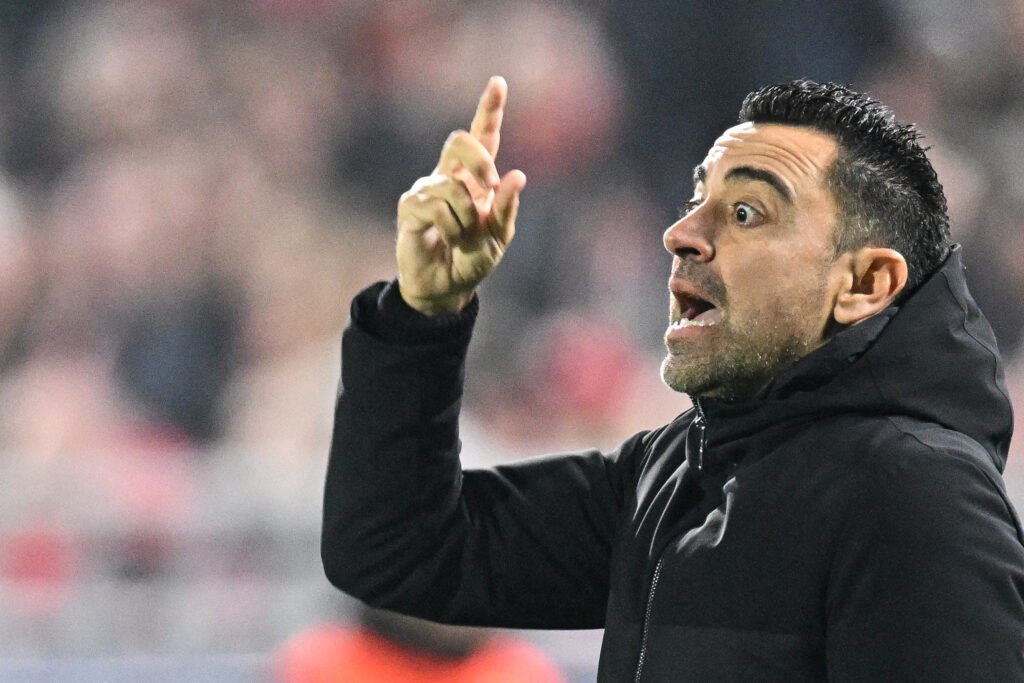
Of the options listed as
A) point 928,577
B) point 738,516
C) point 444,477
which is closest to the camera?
point 928,577

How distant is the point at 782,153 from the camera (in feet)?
4.75

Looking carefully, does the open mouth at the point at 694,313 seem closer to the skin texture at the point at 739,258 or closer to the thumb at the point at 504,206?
the skin texture at the point at 739,258

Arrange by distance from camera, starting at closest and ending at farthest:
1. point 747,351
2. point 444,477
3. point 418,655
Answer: point 747,351 < point 444,477 < point 418,655

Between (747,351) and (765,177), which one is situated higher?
(765,177)

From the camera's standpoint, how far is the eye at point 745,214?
143 cm

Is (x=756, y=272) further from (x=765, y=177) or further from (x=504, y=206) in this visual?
(x=504, y=206)

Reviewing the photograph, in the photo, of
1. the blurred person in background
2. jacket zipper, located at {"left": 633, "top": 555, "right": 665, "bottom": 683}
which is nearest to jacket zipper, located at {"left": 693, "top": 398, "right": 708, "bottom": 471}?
jacket zipper, located at {"left": 633, "top": 555, "right": 665, "bottom": 683}

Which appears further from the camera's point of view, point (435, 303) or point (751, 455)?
point (435, 303)

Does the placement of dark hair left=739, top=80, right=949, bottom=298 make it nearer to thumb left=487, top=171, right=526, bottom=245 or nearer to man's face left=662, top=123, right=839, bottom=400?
man's face left=662, top=123, right=839, bottom=400

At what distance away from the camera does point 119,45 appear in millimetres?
4711

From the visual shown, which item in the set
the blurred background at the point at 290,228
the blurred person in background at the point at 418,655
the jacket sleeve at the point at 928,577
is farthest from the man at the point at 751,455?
the blurred background at the point at 290,228

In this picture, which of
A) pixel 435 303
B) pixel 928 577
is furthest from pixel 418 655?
pixel 928 577

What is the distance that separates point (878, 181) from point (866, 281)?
117 millimetres

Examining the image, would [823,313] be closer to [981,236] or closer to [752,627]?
[752,627]
